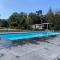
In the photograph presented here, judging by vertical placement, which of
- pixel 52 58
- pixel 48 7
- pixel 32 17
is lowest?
pixel 52 58

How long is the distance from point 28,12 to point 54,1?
33.3 ft

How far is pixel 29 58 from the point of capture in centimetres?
584

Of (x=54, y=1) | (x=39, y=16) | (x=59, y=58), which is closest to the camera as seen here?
(x=59, y=58)

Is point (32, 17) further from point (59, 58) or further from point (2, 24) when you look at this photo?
point (59, 58)

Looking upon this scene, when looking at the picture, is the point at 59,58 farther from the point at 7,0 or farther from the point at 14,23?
the point at 14,23

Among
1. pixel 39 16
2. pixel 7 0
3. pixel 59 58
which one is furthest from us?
pixel 39 16

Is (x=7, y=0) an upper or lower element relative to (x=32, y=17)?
upper

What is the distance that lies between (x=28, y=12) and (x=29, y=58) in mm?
32457

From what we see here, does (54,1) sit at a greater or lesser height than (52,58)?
greater

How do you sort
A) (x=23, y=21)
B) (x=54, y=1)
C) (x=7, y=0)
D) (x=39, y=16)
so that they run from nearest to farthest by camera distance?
(x=7, y=0) → (x=54, y=1) → (x=23, y=21) → (x=39, y=16)

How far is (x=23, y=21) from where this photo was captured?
34969 mm

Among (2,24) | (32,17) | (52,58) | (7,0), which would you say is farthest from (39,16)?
(52,58)

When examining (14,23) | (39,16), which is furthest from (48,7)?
(14,23)

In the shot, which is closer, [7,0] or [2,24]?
[7,0]
